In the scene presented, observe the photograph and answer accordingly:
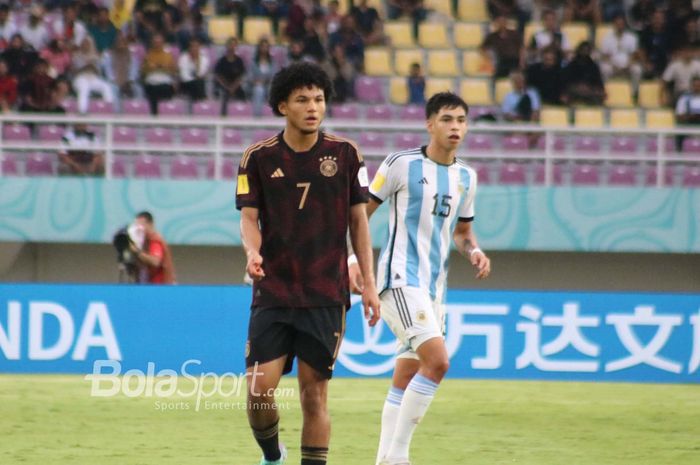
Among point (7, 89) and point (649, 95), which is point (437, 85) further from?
point (7, 89)

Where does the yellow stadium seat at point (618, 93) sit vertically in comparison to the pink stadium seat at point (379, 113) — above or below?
above

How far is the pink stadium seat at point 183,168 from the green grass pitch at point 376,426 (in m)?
5.38

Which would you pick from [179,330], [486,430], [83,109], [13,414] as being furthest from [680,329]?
[83,109]

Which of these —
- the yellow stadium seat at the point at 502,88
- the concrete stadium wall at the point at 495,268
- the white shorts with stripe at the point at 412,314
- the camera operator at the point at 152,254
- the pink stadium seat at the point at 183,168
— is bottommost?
the concrete stadium wall at the point at 495,268

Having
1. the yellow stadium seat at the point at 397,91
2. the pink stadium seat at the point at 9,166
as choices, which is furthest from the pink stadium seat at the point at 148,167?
the yellow stadium seat at the point at 397,91

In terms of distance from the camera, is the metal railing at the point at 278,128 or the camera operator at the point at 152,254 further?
the metal railing at the point at 278,128

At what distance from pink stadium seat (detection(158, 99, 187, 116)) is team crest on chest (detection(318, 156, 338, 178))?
1236 cm

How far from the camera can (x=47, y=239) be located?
18.5 metres

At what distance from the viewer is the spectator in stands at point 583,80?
63.7ft

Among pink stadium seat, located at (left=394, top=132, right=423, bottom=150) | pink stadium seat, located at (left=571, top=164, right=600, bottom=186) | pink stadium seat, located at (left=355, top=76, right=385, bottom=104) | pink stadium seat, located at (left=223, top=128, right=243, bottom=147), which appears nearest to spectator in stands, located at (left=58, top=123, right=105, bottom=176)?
pink stadium seat, located at (left=223, top=128, right=243, bottom=147)

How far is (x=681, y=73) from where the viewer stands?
19.8m

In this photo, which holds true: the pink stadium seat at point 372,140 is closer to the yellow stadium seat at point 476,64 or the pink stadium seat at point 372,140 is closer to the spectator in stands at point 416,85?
the spectator in stands at point 416,85

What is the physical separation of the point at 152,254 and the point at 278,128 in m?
2.70

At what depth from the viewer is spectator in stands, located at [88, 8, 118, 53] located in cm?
1969
